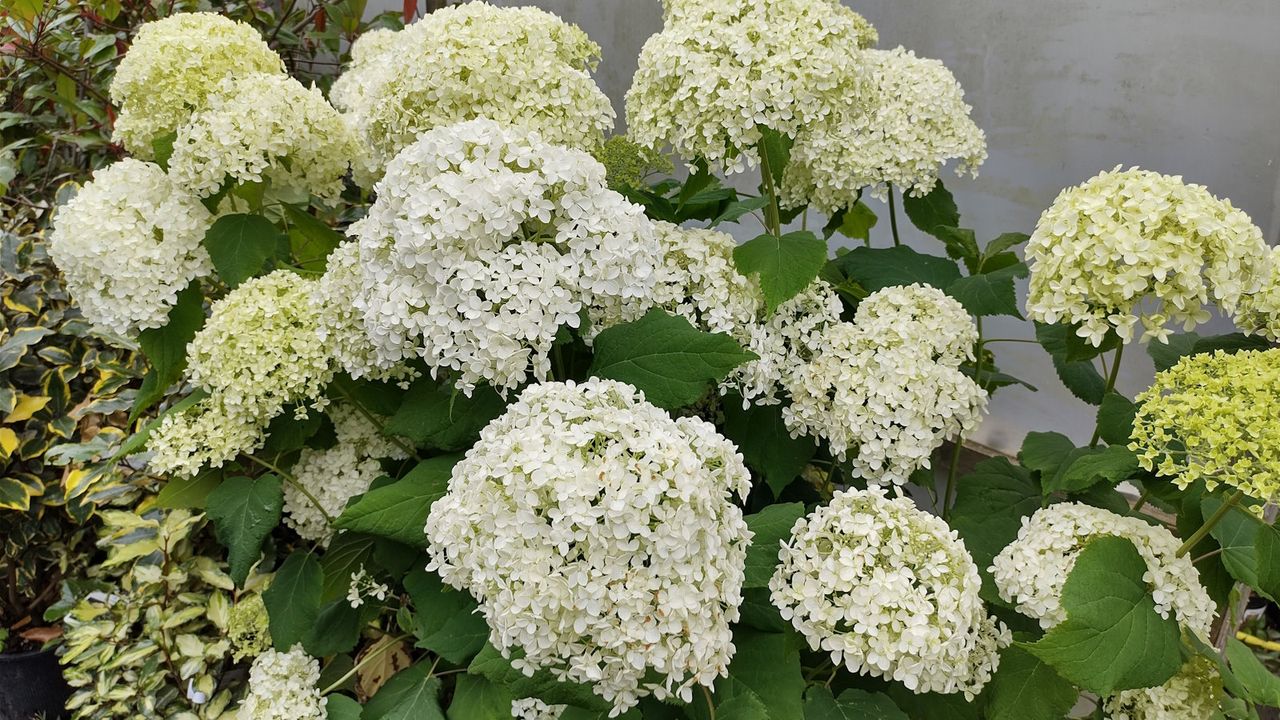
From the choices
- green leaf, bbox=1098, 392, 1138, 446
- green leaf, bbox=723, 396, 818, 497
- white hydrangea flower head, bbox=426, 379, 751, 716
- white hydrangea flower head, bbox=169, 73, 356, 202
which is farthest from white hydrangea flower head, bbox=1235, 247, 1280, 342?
white hydrangea flower head, bbox=169, 73, 356, 202

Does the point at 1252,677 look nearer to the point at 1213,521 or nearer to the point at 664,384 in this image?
the point at 1213,521

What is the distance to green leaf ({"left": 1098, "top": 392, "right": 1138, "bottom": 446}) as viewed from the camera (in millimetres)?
1101

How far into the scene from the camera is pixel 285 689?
52.8 inches

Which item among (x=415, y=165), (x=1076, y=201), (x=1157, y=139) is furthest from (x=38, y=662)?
(x=1157, y=139)

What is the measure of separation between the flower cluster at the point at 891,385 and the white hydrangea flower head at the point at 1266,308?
32cm

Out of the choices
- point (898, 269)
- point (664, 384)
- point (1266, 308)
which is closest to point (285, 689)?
point (664, 384)

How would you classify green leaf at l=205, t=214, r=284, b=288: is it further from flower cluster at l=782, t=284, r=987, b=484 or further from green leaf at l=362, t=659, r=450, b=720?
flower cluster at l=782, t=284, r=987, b=484

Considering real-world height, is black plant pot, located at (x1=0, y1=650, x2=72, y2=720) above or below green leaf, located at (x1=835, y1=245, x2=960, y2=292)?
below

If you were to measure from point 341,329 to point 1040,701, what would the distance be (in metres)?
0.99

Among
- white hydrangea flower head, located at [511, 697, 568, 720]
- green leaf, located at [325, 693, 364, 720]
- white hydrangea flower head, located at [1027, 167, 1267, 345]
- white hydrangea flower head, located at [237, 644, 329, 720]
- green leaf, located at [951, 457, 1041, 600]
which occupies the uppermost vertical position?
white hydrangea flower head, located at [1027, 167, 1267, 345]

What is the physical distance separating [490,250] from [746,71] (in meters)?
0.41

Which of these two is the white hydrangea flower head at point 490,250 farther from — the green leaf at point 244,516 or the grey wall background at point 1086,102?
the grey wall background at point 1086,102

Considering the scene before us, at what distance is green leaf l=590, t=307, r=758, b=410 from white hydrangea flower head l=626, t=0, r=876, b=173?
245 mm

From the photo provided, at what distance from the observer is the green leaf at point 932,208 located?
1.54 metres
